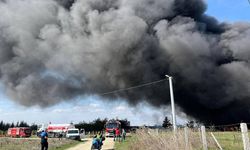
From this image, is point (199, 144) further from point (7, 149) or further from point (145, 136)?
point (7, 149)

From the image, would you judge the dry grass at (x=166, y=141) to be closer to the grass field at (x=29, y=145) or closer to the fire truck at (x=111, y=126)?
the grass field at (x=29, y=145)

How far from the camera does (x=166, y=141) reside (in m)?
13.1

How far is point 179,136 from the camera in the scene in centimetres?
1354

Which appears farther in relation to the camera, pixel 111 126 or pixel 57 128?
pixel 57 128

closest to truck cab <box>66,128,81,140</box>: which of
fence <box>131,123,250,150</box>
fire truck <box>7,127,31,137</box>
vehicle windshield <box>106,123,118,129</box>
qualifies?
vehicle windshield <box>106,123,118,129</box>

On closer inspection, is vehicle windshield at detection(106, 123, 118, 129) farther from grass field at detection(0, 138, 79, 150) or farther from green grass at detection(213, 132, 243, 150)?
green grass at detection(213, 132, 243, 150)

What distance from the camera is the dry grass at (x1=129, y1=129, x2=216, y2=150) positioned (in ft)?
41.0

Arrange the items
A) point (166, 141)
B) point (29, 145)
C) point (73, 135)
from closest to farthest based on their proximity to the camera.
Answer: point (166, 141)
point (29, 145)
point (73, 135)

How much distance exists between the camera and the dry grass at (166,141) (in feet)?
41.0

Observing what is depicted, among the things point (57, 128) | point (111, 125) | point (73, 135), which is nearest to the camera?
point (73, 135)

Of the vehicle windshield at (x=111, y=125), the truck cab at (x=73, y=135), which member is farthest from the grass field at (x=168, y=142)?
the vehicle windshield at (x=111, y=125)

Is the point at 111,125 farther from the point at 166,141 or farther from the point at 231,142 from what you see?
the point at 166,141

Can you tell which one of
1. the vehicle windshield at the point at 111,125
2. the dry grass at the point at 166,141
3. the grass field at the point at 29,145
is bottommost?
the grass field at the point at 29,145

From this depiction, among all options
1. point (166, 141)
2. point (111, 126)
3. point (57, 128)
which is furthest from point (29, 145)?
point (57, 128)
